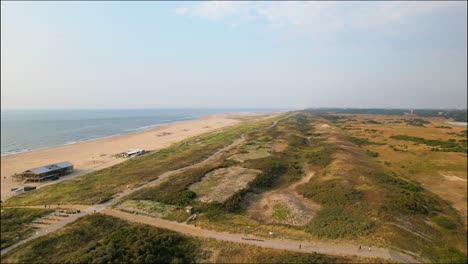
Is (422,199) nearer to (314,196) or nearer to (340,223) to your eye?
(314,196)

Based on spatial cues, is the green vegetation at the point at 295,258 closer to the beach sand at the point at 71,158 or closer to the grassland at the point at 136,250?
the grassland at the point at 136,250

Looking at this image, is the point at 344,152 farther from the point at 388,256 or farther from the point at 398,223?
the point at 388,256

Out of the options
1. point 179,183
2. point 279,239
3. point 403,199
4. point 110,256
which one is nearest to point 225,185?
point 179,183

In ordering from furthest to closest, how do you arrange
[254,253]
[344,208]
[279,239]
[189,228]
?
[344,208] < [189,228] < [279,239] < [254,253]

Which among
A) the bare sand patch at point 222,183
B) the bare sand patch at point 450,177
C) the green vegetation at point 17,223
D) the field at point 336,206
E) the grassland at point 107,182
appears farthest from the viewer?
the bare sand patch at point 450,177

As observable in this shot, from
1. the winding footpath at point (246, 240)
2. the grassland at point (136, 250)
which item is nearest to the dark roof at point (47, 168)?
the winding footpath at point (246, 240)

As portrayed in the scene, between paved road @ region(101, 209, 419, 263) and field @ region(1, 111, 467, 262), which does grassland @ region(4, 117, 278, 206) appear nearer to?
field @ region(1, 111, 467, 262)
